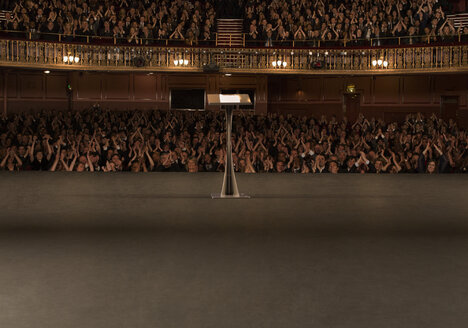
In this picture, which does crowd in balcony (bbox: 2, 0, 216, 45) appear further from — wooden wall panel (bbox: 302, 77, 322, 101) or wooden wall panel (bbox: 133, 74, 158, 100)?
wooden wall panel (bbox: 302, 77, 322, 101)

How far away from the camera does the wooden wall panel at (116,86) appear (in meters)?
21.6

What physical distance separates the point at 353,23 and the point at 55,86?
11026 millimetres

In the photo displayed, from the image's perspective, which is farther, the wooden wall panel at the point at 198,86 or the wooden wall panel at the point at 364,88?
the wooden wall panel at the point at 364,88

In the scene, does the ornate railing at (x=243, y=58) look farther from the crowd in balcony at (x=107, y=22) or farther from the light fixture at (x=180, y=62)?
the crowd in balcony at (x=107, y=22)

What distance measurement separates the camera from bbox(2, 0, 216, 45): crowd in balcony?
1789cm

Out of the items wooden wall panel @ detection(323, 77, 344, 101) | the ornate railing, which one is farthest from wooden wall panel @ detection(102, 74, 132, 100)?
wooden wall panel @ detection(323, 77, 344, 101)

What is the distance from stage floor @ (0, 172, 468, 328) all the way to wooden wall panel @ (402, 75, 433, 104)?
1513cm

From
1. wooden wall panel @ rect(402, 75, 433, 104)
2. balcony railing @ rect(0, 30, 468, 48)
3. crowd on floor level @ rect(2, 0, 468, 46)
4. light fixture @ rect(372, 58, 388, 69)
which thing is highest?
crowd on floor level @ rect(2, 0, 468, 46)

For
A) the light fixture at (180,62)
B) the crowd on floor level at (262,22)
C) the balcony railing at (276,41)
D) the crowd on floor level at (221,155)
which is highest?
the crowd on floor level at (262,22)

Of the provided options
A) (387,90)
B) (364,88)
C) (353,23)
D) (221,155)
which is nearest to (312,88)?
(364,88)

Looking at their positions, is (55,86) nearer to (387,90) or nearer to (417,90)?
(387,90)

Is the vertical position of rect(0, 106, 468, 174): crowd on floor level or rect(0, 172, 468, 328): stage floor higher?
rect(0, 106, 468, 174): crowd on floor level

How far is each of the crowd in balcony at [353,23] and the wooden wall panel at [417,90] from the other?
8.34 ft

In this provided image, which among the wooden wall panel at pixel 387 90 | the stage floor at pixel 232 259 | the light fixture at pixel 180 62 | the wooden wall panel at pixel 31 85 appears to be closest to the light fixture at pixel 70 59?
the light fixture at pixel 180 62
